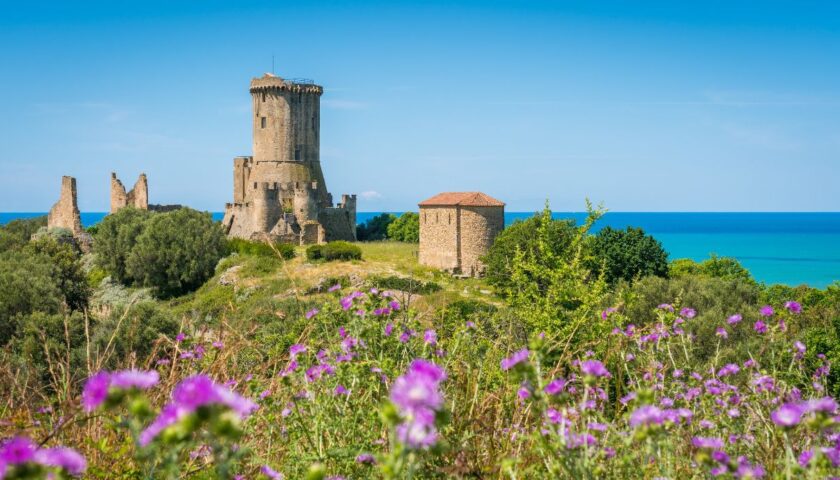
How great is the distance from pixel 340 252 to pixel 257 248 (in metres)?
4.88

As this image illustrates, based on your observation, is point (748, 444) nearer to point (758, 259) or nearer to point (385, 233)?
point (385, 233)

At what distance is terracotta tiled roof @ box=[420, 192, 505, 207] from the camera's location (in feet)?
138

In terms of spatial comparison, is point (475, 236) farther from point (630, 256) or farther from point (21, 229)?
point (21, 229)

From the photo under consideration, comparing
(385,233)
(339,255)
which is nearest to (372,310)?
(339,255)

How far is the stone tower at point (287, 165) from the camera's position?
50406 mm

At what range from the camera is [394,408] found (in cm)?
193

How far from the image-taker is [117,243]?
42.8 metres

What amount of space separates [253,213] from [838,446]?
48.5 m

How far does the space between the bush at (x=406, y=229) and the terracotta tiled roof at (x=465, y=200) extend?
51.3ft

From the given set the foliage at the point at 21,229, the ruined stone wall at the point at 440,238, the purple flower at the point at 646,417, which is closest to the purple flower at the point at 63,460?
the purple flower at the point at 646,417

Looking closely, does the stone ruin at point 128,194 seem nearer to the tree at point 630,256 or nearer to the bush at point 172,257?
the bush at point 172,257

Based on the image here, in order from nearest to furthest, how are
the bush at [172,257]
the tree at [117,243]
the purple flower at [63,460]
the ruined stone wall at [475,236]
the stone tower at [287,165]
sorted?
1. the purple flower at [63,460]
2. the bush at [172,257]
3. the ruined stone wall at [475,236]
4. the tree at [117,243]
5. the stone tower at [287,165]

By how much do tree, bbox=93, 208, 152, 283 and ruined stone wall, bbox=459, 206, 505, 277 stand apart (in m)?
18.7

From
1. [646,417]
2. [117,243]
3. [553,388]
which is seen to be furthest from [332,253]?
[646,417]
